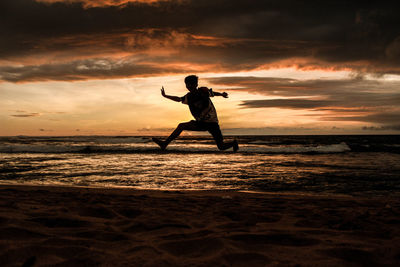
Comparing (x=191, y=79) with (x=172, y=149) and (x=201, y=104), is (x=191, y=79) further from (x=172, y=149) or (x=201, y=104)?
(x=172, y=149)

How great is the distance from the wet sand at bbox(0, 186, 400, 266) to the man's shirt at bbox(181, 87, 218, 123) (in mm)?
1909

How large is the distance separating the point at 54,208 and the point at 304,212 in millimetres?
4694

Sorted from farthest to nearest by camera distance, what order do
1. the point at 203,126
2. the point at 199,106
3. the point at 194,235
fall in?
the point at 203,126 → the point at 199,106 → the point at 194,235

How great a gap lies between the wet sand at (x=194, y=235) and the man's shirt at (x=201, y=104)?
1.91 metres

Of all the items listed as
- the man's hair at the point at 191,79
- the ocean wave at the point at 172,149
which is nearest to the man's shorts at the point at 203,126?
the man's hair at the point at 191,79

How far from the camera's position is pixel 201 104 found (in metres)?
6.00

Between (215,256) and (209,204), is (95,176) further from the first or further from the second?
(215,256)

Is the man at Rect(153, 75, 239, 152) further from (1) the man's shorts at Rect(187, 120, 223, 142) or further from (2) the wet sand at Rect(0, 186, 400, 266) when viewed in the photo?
(2) the wet sand at Rect(0, 186, 400, 266)

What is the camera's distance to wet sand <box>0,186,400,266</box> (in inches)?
114

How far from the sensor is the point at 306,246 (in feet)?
10.9

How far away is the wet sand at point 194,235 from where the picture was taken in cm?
290

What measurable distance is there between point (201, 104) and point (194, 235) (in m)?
2.94

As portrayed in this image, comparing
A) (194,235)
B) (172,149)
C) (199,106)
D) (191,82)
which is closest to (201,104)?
(199,106)

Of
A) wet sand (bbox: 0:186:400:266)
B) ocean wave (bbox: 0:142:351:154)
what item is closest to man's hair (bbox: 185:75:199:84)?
wet sand (bbox: 0:186:400:266)
